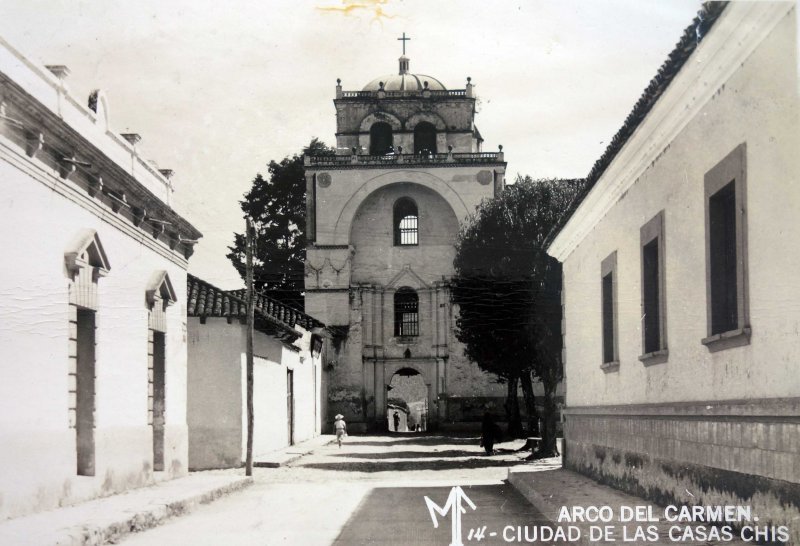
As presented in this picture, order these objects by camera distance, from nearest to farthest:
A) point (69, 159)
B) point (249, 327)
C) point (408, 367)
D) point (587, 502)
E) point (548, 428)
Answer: point (587, 502) → point (69, 159) → point (249, 327) → point (548, 428) → point (408, 367)

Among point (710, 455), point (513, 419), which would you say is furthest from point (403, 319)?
point (710, 455)

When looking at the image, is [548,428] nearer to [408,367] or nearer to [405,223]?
[408,367]

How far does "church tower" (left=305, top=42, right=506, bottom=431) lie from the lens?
138 feet

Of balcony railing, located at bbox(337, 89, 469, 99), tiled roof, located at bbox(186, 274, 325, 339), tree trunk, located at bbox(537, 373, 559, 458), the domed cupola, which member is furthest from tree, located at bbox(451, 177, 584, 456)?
the domed cupola

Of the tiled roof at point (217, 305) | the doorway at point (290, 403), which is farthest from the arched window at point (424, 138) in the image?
the tiled roof at point (217, 305)

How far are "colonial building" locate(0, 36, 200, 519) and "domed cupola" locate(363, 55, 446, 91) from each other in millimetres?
26345

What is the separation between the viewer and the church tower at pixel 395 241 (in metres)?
42.1

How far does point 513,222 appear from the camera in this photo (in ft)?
98.3

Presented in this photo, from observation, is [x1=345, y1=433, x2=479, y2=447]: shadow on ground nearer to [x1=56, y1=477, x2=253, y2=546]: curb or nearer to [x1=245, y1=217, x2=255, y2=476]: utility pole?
[x1=245, y1=217, x2=255, y2=476]: utility pole

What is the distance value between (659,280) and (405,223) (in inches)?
1278

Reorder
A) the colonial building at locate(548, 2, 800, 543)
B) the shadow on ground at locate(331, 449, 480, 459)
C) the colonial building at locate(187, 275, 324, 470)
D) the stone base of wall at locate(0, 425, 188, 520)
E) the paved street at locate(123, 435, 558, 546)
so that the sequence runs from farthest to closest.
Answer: the shadow on ground at locate(331, 449, 480, 459) < the colonial building at locate(187, 275, 324, 470) < the stone base of wall at locate(0, 425, 188, 520) < the paved street at locate(123, 435, 558, 546) < the colonial building at locate(548, 2, 800, 543)

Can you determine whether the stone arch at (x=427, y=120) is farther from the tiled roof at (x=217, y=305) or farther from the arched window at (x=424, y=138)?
the tiled roof at (x=217, y=305)

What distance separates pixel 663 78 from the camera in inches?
372

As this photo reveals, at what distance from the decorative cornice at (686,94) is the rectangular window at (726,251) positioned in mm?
732
